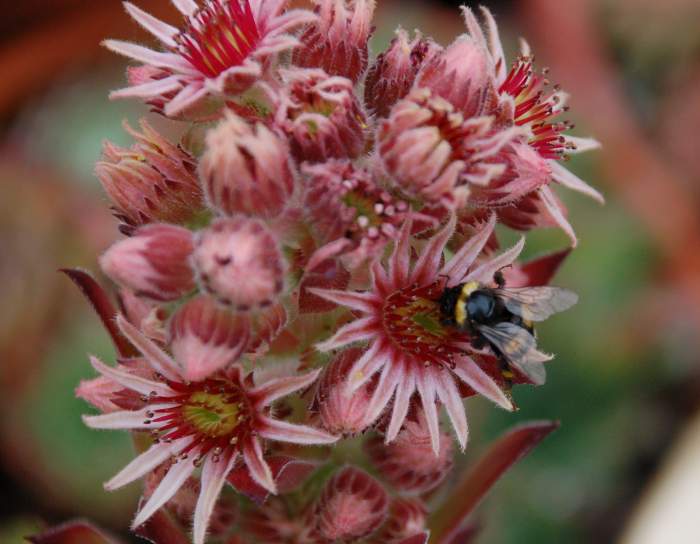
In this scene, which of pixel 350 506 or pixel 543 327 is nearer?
pixel 350 506

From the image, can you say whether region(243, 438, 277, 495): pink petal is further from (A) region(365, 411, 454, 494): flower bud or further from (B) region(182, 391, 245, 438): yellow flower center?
(A) region(365, 411, 454, 494): flower bud

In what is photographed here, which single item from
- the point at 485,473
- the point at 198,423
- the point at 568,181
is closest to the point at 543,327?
the point at 485,473

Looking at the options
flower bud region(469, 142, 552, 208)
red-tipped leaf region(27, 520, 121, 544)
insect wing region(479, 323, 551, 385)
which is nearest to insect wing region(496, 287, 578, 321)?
insect wing region(479, 323, 551, 385)

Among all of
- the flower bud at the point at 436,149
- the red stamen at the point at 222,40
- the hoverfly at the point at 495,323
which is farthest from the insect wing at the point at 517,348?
the red stamen at the point at 222,40

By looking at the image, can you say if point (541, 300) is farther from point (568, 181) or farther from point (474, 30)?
point (474, 30)

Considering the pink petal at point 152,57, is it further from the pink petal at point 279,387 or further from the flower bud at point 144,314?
the pink petal at point 279,387

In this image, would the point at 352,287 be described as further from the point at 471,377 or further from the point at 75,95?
the point at 75,95
